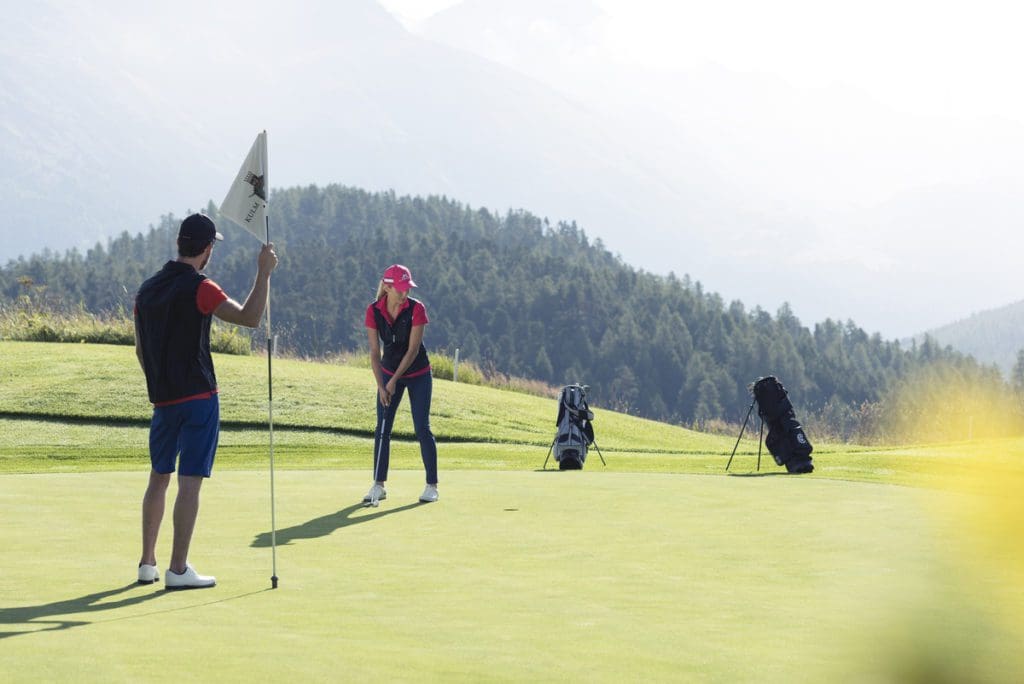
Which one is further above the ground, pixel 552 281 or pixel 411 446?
pixel 552 281

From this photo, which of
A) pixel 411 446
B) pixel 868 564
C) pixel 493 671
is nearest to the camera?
pixel 493 671

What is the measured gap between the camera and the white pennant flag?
7.78 meters

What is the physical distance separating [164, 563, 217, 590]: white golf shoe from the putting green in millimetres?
149

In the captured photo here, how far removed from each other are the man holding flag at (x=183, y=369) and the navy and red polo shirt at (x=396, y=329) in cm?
420

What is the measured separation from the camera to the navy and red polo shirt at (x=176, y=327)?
22.9 ft

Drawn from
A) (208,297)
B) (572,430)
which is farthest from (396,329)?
(572,430)

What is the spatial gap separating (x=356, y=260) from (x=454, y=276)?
13.6 metres

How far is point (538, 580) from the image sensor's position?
283 inches

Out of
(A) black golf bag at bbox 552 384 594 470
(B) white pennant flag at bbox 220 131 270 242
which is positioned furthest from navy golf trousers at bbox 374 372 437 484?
(A) black golf bag at bbox 552 384 594 470

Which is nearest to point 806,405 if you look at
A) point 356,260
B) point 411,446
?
point 356,260

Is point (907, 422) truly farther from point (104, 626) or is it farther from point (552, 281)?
point (552, 281)

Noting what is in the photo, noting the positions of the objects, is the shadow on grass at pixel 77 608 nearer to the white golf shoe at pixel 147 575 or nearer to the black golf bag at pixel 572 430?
the white golf shoe at pixel 147 575

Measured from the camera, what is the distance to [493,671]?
468 centimetres

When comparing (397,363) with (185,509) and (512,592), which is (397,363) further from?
(512,592)
